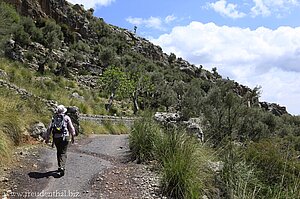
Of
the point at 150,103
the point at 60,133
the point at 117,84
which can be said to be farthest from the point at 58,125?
the point at 117,84

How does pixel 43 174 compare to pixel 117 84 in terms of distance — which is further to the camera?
pixel 117 84

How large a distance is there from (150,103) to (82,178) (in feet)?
71.6

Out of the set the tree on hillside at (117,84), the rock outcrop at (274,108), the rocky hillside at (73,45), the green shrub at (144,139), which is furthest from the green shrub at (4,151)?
the rock outcrop at (274,108)

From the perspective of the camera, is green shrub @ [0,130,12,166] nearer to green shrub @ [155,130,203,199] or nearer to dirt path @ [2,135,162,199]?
dirt path @ [2,135,162,199]

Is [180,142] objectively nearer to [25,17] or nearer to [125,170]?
[125,170]

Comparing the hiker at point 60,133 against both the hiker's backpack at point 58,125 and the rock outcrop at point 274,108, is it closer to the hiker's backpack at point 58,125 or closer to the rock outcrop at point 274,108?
the hiker's backpack at point 58,125

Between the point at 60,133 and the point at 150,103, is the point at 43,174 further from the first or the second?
the point at 150,103

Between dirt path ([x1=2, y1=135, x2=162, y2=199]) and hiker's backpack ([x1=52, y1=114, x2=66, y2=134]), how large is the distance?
3.40ft

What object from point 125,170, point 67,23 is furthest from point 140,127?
point 67,23

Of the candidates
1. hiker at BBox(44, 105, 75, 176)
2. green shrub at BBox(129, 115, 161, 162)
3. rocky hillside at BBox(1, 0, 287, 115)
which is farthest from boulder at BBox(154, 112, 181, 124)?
rocky hillside at BBox(1, 0, 287, 115)

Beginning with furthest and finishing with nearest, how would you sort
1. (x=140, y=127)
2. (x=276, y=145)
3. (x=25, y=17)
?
(x=25, y=17)
(x=140, y=127)
(x=276, y=145)

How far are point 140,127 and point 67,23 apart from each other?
55023 mm

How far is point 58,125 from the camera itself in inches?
386

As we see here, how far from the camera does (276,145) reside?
390 inches
